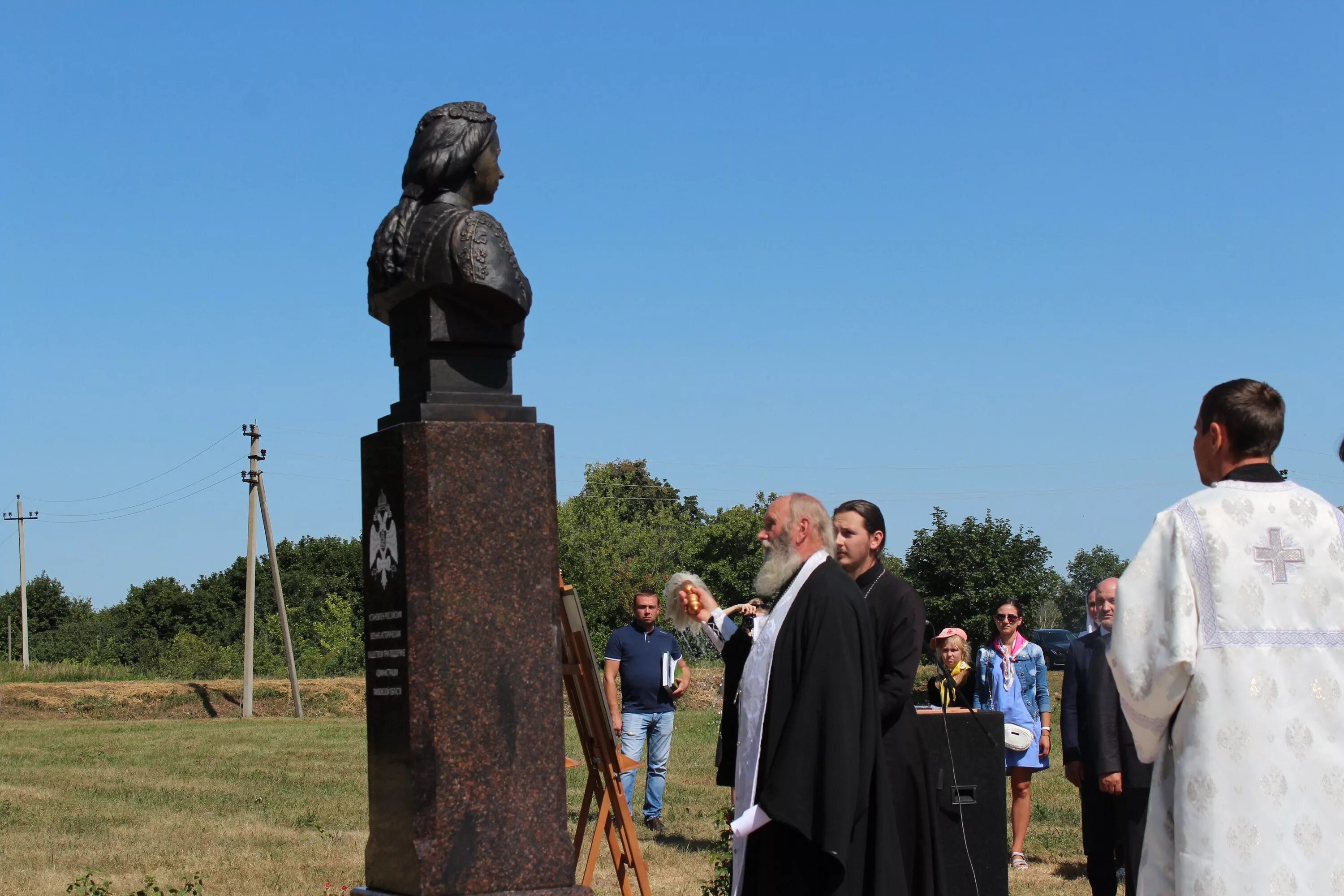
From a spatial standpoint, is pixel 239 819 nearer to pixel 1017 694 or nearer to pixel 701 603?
pixel 1017 694

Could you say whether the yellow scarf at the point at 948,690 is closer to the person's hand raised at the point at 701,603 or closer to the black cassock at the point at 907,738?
the black cassock at the point at 907,738

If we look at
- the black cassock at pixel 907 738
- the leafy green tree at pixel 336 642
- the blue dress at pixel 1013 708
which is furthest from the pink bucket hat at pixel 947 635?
the leafy green tree at pixel 336 642

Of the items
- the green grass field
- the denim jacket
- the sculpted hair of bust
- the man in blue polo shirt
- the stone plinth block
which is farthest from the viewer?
the man in blue polo shirt

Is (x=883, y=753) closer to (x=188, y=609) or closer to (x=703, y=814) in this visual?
(x=703, y=814)

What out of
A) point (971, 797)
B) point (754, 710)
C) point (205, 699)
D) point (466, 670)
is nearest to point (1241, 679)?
point (754, 710)

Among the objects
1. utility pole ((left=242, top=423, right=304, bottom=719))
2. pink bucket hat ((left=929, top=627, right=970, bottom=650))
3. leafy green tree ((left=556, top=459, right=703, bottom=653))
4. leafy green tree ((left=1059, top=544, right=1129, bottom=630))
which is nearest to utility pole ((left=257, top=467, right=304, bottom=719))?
utility pole ((left=242, top=423, right=304, bottom=719))

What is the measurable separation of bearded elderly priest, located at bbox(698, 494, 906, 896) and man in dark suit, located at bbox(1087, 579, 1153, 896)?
2.42m

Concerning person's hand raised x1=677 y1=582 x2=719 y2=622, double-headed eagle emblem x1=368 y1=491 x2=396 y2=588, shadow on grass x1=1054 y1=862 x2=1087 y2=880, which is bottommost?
shadow on grass x1=1054 y1=862 x2=1087 y2=880

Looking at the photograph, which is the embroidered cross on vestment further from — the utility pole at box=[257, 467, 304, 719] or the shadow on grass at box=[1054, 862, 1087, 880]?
the utility pole at box=[257, 467, 304, 719]

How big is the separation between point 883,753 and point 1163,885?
118 centimetres

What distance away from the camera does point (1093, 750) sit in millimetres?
7254

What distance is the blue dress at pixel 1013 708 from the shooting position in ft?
31.0

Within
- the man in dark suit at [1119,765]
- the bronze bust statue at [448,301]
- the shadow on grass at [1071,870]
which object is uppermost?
the bronze bust statue at [448,301]

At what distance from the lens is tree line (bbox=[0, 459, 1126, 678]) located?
46.2 metres
